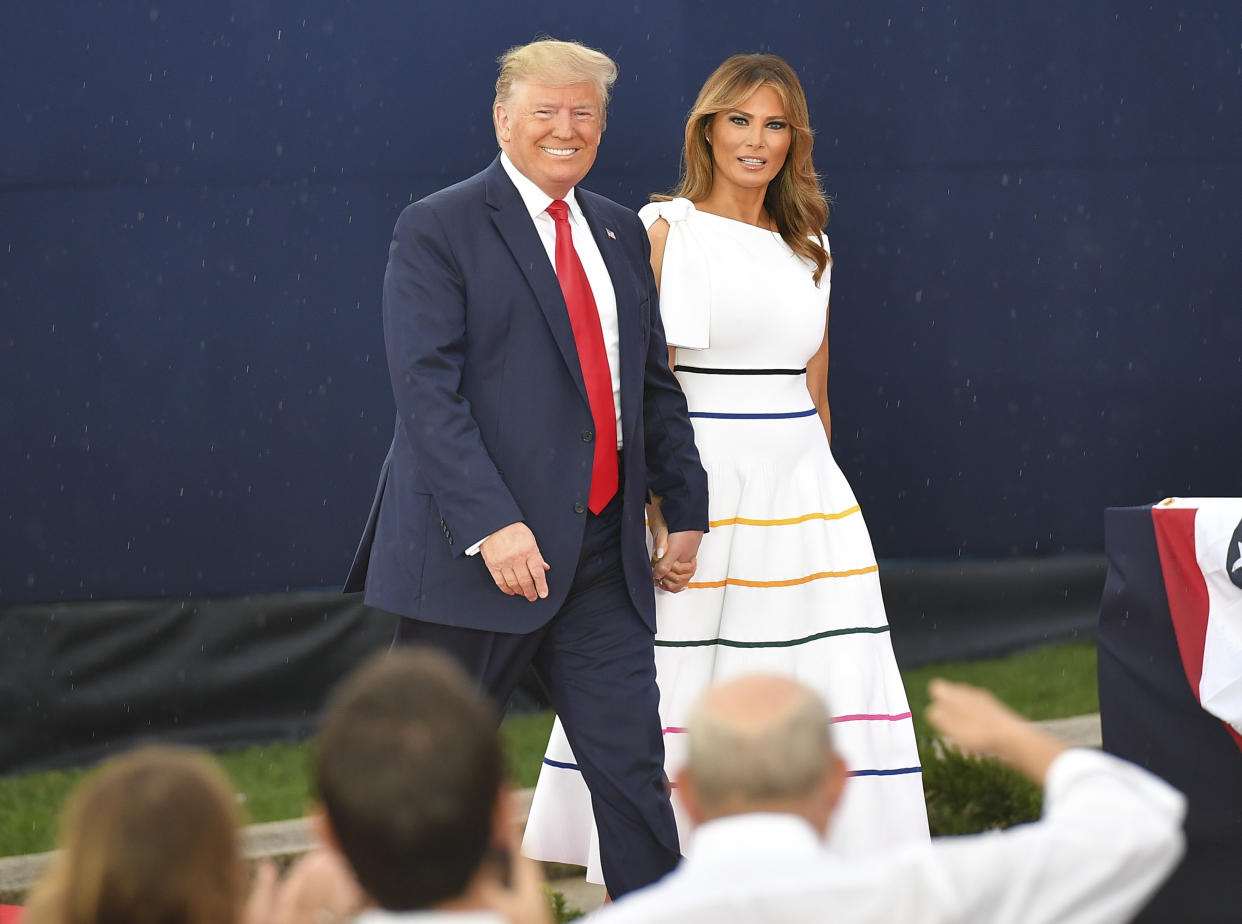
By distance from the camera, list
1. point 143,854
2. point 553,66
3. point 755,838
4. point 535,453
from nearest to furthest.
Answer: point 143,854
point 755,838
point 535,453
point 553,66

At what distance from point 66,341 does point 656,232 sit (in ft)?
6.49

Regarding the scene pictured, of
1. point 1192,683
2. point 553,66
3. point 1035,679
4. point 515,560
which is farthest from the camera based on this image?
point 1035,679

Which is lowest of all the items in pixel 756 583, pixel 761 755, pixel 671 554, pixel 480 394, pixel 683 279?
pixel 756 583

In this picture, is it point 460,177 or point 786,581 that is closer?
point 786,581

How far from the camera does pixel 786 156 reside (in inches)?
147

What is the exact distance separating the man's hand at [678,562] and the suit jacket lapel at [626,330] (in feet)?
1.05

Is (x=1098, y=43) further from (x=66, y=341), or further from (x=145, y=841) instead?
(x=145, y=841)

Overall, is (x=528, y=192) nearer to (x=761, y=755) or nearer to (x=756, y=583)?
(x=756, y=583)

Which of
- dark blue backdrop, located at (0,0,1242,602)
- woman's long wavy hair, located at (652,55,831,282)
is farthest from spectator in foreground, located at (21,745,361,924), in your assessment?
dark blue backdrop, located at (0,0,1242,602)

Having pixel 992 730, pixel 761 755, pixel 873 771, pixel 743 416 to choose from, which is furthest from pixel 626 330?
pixel 761 755

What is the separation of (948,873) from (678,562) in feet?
5.97

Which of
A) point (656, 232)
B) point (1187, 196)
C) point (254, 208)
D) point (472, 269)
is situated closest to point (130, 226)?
point (254, 208)

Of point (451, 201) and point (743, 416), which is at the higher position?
point (451, 201)

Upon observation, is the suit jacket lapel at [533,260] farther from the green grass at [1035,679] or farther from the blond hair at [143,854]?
the green grass at [1035,679]
